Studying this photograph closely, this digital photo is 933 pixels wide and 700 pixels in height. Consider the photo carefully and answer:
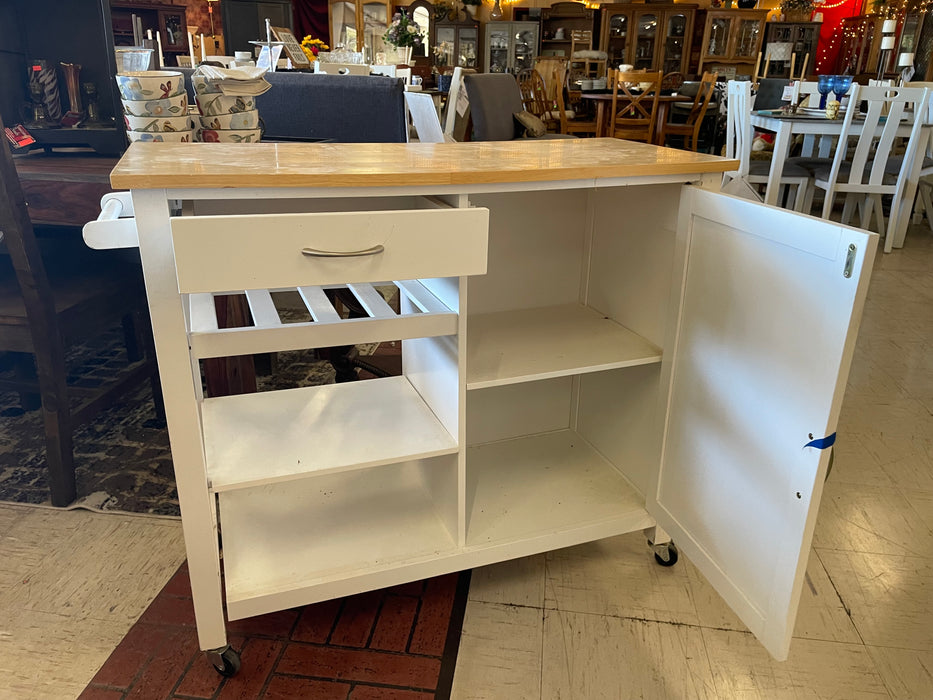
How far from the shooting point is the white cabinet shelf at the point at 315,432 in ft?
3.72

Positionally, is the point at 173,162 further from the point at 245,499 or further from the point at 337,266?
the point at 245,499

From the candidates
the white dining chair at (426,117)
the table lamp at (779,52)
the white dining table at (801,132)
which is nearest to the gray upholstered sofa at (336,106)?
the white dining chair at (426,117)

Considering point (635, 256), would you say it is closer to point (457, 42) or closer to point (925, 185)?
point (925, 185)

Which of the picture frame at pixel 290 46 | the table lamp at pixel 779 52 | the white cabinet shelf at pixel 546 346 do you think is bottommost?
the white cabinet shelf at pixel 546 346

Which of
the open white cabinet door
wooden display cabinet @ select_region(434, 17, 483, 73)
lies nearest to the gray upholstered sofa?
the open white cabinet door

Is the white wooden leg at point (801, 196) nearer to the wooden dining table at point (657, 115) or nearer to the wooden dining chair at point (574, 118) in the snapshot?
the wooden dining table at point (657, 115)

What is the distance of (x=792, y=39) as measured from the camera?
28.5 feet

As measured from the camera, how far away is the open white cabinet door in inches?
35.9

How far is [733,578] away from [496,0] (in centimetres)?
911

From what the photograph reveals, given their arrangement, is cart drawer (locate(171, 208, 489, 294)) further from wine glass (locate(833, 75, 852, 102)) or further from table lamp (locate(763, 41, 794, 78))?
table lamp (locate(763, 41, 794, 78))

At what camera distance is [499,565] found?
1.48 metres

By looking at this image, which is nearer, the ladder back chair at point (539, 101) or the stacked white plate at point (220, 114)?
the stacked white plate at point (220, 114)

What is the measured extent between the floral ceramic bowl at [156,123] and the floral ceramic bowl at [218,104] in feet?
0.15

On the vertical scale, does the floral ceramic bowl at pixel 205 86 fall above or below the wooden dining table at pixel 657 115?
above
